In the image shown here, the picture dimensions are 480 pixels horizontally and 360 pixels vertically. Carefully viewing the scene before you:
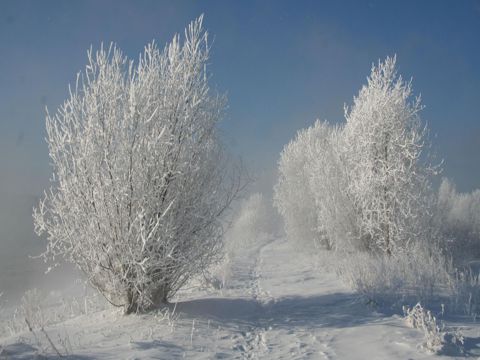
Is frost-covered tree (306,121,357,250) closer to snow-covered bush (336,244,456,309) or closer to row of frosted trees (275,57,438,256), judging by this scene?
row of frosted trees (275,57,438,256)

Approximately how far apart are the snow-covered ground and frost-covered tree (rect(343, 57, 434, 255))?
4.10 meters

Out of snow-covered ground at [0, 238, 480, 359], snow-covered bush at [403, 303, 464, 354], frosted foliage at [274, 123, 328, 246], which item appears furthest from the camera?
frosted foliage at [274, 123, 328, 246]

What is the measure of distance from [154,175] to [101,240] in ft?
4.60

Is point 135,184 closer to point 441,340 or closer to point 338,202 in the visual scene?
point 441,340

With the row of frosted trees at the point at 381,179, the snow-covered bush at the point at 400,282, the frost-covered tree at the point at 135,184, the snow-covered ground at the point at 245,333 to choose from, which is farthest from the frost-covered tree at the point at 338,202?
the frost-covered tree at the point at 135,184

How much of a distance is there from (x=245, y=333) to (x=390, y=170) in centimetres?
745

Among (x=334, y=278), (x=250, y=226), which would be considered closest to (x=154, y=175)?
(x=334, y=278)

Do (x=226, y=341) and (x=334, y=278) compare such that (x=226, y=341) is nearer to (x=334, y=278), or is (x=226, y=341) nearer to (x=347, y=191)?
(x=334, y=278)

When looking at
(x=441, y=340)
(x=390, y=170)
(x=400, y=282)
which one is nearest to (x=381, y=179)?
(x=390, y=170)

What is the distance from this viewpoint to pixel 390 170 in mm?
10875

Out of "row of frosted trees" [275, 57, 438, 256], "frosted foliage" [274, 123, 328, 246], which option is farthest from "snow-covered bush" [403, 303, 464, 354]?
"frosted foliage" [274, 123, 328, 246]

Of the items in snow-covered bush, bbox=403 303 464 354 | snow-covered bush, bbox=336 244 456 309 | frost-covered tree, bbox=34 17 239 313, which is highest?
frost-covered tree, bbox=34 17 239 313

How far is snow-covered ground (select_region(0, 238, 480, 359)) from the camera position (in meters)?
4.49

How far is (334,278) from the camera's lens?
33.1ft
